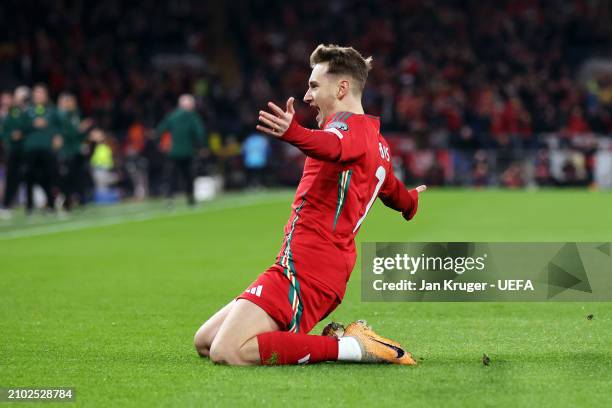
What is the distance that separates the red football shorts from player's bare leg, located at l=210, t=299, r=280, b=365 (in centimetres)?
4

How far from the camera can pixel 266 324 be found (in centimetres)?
659

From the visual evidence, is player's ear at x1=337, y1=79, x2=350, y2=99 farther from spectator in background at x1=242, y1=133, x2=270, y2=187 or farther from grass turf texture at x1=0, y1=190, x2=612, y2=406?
spectator in background at x1=242, y1=133, x2=270, y2=187

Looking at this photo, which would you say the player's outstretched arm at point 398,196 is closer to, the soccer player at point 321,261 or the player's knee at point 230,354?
the soccer player at point 321,261

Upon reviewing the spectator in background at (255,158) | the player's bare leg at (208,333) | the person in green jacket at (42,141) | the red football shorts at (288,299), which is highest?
the spectator in background at (255,158)

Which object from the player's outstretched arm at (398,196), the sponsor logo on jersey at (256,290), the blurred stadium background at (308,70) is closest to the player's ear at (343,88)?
the player's outstretched arm at (398,196)

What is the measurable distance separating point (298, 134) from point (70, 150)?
18.8 metres

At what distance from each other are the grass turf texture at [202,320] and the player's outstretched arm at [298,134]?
119cm

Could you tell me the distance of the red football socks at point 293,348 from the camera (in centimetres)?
656

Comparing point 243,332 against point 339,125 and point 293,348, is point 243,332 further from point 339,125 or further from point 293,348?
point 339,125

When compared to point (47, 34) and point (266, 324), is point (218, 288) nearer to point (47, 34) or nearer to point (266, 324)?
point (266, 324)

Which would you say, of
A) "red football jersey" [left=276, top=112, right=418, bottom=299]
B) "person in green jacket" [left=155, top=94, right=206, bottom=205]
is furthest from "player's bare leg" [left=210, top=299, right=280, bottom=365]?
"person in green jacket" [left=155, top=94, right=206, bottom=205]

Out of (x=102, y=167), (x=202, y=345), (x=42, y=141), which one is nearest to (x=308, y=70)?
(x=102, y=167)

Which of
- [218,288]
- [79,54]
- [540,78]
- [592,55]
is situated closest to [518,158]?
[540,78]

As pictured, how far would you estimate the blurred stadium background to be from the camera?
36.9 metres
